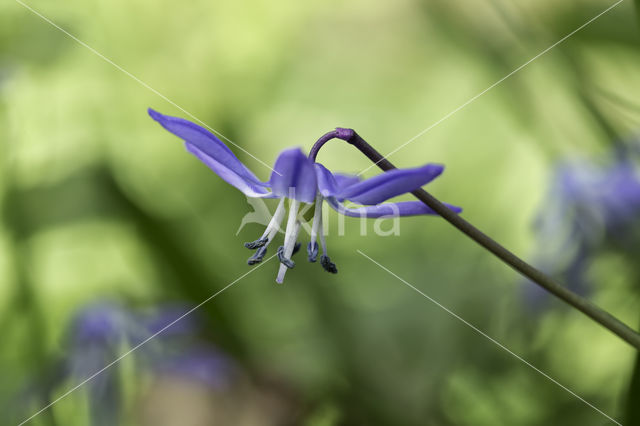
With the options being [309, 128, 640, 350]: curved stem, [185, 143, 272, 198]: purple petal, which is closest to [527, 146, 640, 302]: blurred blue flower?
[309, 128, 640, 350]: curved stem

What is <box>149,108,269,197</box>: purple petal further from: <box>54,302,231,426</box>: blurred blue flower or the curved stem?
<box>54,302,231,426</box>: blurred blue flower

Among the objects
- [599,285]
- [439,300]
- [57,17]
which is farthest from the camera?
[57,17]

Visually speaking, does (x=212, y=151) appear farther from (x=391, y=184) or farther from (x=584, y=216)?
(x=584, y=216)

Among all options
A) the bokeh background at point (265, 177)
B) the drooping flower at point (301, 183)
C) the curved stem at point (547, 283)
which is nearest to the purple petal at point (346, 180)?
the drooping flower at point (301, 183)

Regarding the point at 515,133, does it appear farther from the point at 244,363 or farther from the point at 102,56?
the point at 102,56

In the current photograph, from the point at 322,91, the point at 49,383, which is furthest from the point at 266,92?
the point at 49,383

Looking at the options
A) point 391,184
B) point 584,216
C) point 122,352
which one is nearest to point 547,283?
point 391,184
